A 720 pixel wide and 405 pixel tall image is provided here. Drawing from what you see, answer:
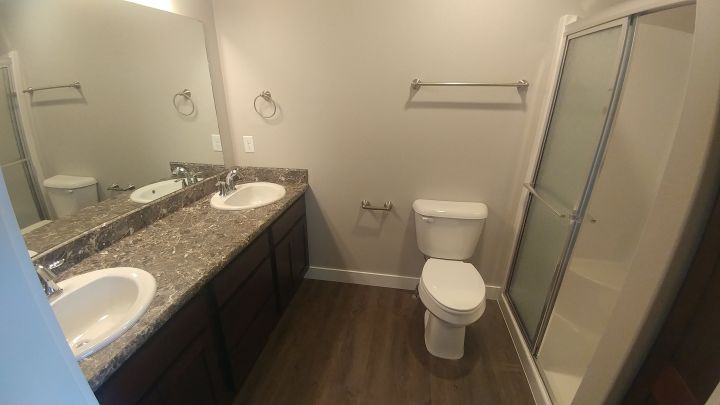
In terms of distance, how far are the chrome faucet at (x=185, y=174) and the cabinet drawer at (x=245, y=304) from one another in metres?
0.72

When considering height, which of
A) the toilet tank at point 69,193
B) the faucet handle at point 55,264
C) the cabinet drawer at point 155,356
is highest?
the toilet tank at point 69,193

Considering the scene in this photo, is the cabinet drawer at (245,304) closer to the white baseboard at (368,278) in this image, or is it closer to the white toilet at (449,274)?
the white baseboard at (368,278)

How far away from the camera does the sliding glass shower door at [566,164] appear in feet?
4.05

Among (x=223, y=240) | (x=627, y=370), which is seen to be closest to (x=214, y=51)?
(x=223, y=240)

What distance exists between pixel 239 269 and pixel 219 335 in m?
0.28

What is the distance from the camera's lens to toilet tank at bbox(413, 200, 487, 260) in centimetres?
179

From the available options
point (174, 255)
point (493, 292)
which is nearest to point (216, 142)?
point (174, 255)

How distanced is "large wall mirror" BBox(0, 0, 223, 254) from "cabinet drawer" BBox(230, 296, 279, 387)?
A: 0.82 meters

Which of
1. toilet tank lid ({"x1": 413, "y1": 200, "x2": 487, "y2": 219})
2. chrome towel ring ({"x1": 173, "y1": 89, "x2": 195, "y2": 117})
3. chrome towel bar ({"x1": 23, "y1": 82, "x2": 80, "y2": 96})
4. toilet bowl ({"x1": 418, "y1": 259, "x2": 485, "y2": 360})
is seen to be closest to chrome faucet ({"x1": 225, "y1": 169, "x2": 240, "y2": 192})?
chrome towel ring ({"x1": 173, "y1": 89, "x2": 195, "y2": 117})

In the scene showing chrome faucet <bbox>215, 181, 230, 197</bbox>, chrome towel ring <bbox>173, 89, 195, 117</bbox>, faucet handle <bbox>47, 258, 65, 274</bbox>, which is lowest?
faucet handle <bbox>47, 258, 65, 274</bbox>

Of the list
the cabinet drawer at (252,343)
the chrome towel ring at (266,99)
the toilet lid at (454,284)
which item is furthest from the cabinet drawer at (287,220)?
the toilet lid at (454,284)

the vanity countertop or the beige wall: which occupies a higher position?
the beige wall

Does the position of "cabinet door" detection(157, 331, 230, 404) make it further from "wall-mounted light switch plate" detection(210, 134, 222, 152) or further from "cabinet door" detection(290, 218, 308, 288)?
"wall-mounted light switch plate" detection(210, 134, 222, 152)

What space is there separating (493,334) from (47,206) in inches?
91.6
